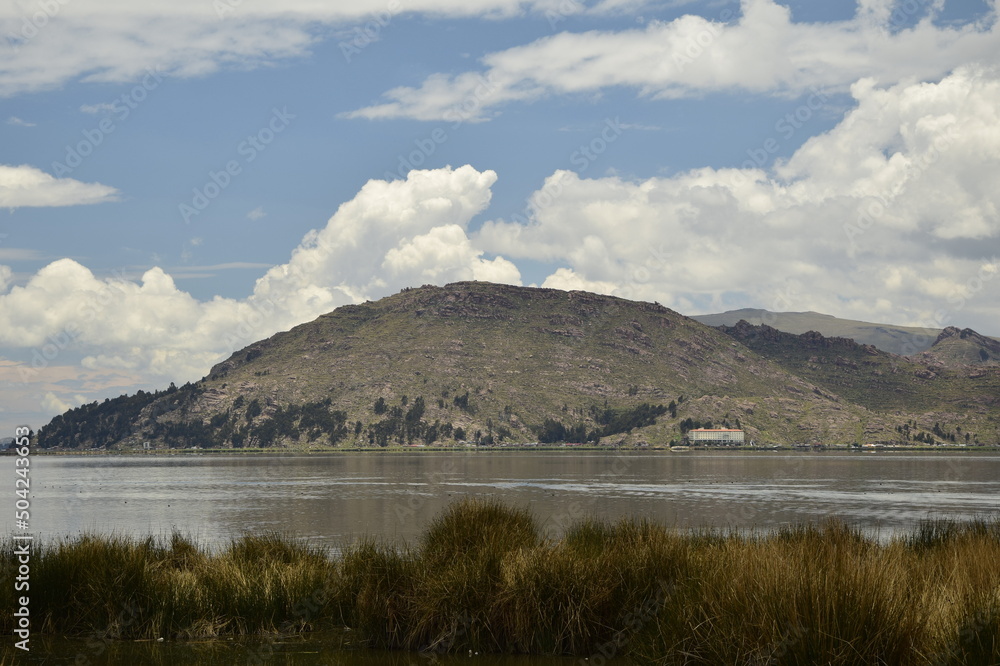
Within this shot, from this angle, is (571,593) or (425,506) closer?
(571,593)

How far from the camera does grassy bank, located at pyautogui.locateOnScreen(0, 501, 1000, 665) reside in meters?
13.2

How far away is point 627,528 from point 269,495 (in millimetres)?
70476

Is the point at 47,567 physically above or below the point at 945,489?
above

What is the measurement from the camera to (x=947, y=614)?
14.2m

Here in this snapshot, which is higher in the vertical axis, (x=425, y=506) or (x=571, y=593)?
(x=571, y=593)

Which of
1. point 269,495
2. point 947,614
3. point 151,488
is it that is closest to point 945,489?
point 269,495

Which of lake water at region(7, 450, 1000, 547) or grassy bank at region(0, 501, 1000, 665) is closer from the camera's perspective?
grassy bank at region(0, 501, 1000, 665)

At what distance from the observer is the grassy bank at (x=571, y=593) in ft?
43.2

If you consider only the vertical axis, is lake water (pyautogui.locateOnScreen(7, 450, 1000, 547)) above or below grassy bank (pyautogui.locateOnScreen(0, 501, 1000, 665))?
below

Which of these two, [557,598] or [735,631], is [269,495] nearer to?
[557,598]

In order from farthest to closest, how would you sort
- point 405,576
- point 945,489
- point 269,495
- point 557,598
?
1. point 945,489
2. point 269,495
3. point 405,576
4. point 557,598

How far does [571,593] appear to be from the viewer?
18328 mm

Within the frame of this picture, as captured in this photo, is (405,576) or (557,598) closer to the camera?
(557,598)

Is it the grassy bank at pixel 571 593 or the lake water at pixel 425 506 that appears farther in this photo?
the lake water at pixel 425 506
